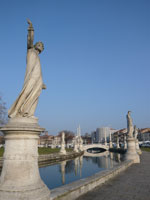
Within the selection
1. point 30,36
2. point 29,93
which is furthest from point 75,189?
point 30,36

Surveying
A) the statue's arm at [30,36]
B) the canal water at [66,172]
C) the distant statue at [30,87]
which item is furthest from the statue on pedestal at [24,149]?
the canal water at [66,172]

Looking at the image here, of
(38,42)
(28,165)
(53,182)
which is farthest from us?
(53,182)

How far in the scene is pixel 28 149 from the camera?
4.37 meters

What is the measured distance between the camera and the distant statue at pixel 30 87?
4.60 metres

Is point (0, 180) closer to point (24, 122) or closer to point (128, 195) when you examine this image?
point (24, 122)

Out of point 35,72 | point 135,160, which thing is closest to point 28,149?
point 35,72

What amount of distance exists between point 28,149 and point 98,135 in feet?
533

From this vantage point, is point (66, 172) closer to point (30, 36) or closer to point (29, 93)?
point (29, 93)

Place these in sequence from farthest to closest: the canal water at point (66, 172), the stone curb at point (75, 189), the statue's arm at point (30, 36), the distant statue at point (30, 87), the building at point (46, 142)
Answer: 1. the building at point (46, 142)
2. the canal water at point (66, 172)
3. the stone curb at point (75, 189)
4. the statue's arm at point (30, 36)
5. the distant statue at point (30, 87)

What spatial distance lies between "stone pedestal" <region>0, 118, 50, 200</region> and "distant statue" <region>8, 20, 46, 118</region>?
0.23 metres

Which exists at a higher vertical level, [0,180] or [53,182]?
[0,180]

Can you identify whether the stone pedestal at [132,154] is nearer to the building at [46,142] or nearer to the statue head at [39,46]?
the statue head at [39,46]

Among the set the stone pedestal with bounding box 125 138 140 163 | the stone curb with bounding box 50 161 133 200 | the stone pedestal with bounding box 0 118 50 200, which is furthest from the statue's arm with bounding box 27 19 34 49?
the stone pedestal with bounding box 125 138 140 163

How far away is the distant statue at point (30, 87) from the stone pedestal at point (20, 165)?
0.23m
